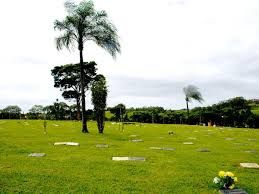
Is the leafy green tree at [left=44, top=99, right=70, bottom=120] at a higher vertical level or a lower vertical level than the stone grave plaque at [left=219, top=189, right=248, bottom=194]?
higher

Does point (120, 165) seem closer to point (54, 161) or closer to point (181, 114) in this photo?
point (54, 161)

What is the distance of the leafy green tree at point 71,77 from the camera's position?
180ft

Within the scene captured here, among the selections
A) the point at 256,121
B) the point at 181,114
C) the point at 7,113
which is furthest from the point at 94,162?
the point at 181,114

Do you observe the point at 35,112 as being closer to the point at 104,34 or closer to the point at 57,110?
the point at 57,110

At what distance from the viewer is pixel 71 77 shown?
54.7 m

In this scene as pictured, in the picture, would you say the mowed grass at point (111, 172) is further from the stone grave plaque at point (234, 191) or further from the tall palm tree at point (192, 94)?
the tall palm tree at point (192, 94)

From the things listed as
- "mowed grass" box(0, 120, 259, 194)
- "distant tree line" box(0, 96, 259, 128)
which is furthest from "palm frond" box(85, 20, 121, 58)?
"distant tree line" box(0, 96, 259, 128)

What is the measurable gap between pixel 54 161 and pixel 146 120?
55887 millimetres

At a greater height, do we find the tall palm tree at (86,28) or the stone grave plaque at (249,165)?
the tall palm tree at (86,28)

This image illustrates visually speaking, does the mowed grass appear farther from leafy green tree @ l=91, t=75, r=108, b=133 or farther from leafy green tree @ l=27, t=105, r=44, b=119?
leafy green tree @ l=27, t=105, r=44, b=119

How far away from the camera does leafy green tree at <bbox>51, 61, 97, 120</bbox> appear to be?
5472 cm

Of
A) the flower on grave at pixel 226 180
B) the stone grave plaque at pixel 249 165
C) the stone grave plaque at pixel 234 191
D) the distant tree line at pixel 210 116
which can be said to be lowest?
the stone grave plaque at pixel 234 191

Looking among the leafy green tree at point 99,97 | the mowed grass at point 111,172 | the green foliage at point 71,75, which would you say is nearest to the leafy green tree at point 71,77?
the green foliage at point 71,75

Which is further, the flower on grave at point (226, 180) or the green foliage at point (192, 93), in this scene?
the green foliage at point (192, 93)
